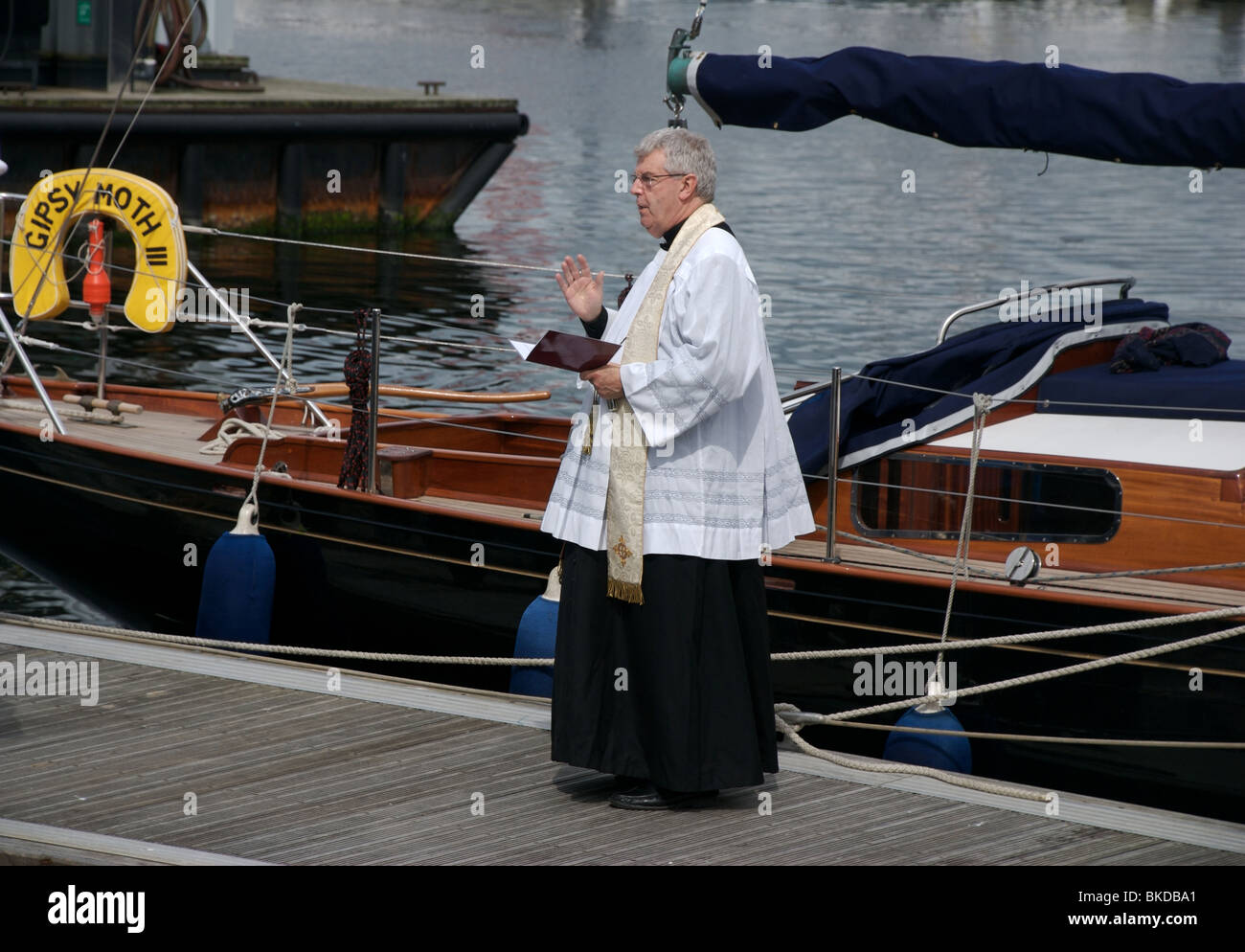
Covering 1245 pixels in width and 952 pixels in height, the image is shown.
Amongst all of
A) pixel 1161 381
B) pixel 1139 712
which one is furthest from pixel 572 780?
pixel 1161 381

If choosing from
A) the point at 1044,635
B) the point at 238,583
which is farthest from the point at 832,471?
the point at 238,583

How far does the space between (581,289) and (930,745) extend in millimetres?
2530

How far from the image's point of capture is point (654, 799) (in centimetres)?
491

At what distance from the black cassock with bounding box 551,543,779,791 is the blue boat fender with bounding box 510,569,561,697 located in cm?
196

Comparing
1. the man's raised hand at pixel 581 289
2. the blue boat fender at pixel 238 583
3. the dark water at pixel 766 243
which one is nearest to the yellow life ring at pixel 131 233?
the blue boat fender at pixel 238 583

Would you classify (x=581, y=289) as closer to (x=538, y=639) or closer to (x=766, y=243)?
(x=538, y=639)

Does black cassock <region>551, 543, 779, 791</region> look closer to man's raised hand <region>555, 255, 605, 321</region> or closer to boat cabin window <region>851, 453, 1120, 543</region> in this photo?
man's raised hand <region>555, 255, 605, 321</region>

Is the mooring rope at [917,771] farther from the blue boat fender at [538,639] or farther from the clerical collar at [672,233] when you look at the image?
the clerical collar at [672,233]

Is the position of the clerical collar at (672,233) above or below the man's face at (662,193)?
below

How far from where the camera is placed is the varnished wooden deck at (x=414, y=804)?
15.3 feet

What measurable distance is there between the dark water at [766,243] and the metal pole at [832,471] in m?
2.00

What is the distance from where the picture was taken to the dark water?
56.9ft
